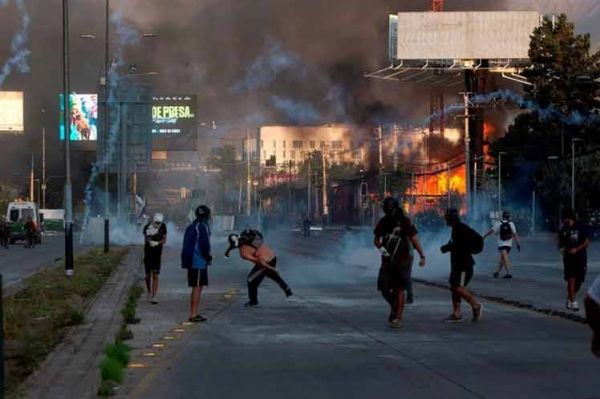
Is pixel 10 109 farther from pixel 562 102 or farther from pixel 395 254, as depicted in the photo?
pixel 395 254

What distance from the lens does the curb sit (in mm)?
8508

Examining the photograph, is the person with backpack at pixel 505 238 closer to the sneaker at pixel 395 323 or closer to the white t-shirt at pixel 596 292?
the sneaker at pixel 395 323

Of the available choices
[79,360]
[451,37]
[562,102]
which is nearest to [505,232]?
[79,360]

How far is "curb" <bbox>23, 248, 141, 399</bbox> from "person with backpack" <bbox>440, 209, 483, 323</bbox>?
15.5 feet

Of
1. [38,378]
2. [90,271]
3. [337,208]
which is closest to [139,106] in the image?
[90,271]

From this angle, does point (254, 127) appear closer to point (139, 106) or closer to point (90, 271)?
point (139, 106)

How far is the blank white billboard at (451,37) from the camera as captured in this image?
269 ft

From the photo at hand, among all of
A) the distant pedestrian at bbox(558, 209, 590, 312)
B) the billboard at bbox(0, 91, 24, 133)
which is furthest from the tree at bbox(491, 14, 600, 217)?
the distant pedestrian at bbox(558, 209, 590, 312)

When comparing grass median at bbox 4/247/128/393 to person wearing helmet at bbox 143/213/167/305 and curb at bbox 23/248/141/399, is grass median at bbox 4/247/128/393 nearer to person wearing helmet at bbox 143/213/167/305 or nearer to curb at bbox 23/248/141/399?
curb at bbox 23/248/141/399

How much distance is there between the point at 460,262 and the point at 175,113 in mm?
52096

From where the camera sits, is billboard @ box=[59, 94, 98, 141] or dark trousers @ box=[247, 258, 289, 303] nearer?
dark trousers @ box=[247, 258, 289, 303]

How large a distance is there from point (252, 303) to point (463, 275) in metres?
4.03

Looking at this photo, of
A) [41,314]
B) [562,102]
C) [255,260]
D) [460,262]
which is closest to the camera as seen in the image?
[460,262]

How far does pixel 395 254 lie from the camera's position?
13.9m
